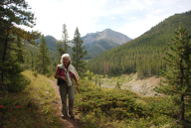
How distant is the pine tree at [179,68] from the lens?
1052 centimetres

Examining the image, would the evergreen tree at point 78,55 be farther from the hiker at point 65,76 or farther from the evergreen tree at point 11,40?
the hiker at point 65,76

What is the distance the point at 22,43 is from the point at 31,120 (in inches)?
248

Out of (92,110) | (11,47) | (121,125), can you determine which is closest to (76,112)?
(92,110)

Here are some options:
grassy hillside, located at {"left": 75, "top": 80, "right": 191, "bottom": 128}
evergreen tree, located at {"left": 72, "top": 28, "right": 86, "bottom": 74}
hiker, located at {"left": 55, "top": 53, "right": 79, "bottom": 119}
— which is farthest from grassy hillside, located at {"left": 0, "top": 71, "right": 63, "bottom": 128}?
evergreen tree, located at {"left": 72, "top": 28, "right": 86, "bottom": 74}

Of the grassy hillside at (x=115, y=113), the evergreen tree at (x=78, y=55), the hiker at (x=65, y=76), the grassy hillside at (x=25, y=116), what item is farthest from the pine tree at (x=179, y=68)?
the evergreen tree at (x=78, y=55)

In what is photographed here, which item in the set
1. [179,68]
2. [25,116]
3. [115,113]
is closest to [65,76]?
[25,116]

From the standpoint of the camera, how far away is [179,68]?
11.0 metres

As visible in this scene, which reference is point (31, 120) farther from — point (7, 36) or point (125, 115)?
point (7, 36)

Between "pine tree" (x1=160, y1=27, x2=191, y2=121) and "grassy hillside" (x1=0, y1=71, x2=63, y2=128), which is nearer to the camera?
"grassy hillside" (x1=0, y1=71, x2=63, y2=128)

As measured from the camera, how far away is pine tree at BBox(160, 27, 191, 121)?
1052cm

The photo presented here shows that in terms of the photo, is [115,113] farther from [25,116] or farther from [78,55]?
[78,55]

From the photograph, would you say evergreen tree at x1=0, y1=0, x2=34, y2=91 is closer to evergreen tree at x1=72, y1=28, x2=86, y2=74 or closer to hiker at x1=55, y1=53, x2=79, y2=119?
hiker at x1=55, y1=53, x2=79, y2=119

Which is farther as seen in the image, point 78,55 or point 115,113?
point 78,55

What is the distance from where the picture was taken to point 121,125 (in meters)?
6.98
